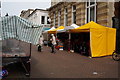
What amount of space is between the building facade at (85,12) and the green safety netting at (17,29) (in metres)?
9.15

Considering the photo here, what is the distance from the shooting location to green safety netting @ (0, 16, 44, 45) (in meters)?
5.36

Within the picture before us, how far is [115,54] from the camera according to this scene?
9422 millimetres

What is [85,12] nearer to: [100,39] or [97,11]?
[97,11]

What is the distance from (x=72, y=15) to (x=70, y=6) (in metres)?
1.39

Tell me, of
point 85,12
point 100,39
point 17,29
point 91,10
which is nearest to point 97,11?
point 91,10

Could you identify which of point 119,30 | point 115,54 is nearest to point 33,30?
point 115,54

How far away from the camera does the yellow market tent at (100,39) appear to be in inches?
413

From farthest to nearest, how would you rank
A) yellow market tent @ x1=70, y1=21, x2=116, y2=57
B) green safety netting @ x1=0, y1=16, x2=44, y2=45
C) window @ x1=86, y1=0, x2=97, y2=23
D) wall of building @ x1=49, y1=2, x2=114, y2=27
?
window @ x1=86, y1=0, x2=97, y2=23, wall of building @ x1=49, y1=2, x2=114, y2=27, yellow market tent @ x1=70, y1=21, x2=116, y2=57, green safety netting @ x1=0, y1=16, x2=44, y2=45

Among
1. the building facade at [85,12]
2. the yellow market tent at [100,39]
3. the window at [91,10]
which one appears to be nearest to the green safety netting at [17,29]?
the yellow market tent at [100,39]

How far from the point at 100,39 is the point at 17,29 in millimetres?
7258

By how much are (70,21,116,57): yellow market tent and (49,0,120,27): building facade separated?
6.54ft

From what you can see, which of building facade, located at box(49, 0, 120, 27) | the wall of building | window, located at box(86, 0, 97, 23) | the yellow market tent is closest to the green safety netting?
the yellow market tent

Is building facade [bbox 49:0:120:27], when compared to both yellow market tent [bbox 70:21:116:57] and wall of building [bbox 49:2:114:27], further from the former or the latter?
yellow market tent [bbox 70:21:116:57]

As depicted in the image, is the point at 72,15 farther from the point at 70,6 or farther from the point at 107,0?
the point at 107,0
